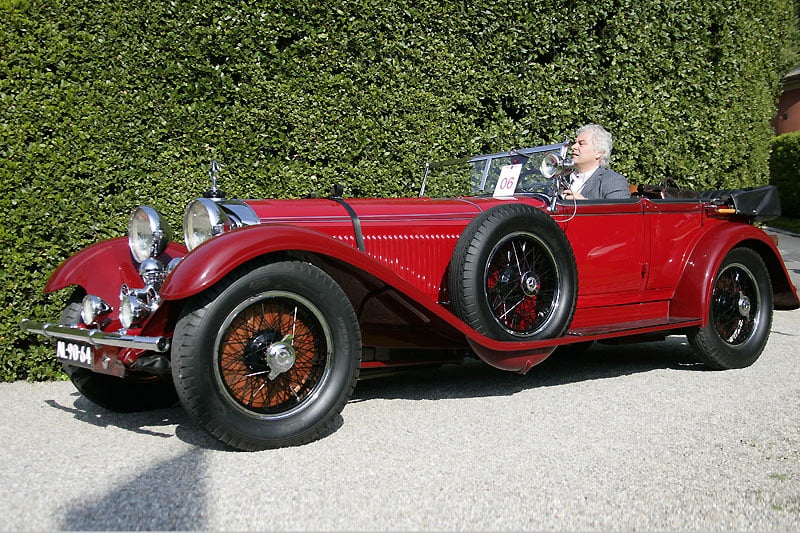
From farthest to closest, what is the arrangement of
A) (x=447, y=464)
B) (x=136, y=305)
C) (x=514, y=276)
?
(x=514, y=276) → (x=136, y=305) → (x=447, y=464)

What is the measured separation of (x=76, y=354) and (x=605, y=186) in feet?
11.0

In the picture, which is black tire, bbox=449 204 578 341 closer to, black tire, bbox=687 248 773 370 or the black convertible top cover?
black tire, bbox=687 248 773 370

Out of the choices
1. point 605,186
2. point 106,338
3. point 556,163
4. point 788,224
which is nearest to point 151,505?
point 106,338

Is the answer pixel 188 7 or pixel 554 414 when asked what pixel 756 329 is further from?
pixel 188 7

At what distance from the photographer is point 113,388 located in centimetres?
365

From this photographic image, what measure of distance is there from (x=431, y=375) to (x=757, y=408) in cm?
202

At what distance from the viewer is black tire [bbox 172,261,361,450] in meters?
2.75

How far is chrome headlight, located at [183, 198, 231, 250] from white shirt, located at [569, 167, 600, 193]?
2.53m

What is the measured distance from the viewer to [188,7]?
185 inches

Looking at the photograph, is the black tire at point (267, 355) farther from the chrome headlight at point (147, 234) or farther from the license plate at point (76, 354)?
the chrome headlight at point (147, 234)

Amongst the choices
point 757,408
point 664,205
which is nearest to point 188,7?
point 664,205

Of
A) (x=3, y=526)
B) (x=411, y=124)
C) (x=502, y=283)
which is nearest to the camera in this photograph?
(x=3, y=526)

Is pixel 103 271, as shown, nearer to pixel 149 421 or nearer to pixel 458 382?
pixel 149 421

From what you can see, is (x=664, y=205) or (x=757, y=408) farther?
(x=664, y=205)
